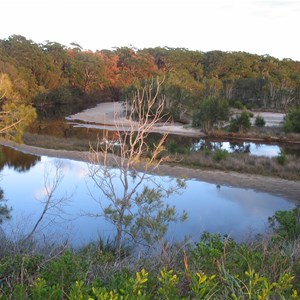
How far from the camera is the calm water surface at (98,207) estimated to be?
14164mm

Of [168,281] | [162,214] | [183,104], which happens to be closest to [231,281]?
[168,281]

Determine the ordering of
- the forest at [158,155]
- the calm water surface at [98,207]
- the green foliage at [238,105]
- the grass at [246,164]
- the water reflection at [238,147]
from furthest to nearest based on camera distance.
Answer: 1. the green foliage at [238,105]
2. the water reflection at [238,147]
3. the grass at [246,164]
4. the calm water surface at [98,207]
5. the forest at [158,155]

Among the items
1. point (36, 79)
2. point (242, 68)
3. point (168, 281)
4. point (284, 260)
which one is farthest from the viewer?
point (242, 68)

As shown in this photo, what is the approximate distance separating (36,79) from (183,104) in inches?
1076

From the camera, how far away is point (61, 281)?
3.99 meters

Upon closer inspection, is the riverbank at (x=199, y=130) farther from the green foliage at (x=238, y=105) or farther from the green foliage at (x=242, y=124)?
the green foliage at (x=238, y=105)

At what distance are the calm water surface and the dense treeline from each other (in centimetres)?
3025

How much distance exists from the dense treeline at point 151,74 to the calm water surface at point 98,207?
3025cm

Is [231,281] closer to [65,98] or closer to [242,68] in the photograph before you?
[65,98]

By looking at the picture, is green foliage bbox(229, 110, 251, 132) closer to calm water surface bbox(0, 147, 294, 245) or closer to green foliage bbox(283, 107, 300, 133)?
green foliage bbox(283, 107, 300, 133)

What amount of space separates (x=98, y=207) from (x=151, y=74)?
6556cm

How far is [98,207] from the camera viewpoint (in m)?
16.9

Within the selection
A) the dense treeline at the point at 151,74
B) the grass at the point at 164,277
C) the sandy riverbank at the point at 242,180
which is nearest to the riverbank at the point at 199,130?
the dense treeline at the point at 151,74

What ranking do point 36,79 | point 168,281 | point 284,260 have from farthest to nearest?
point 36,79
point 284,260
point 168,281
